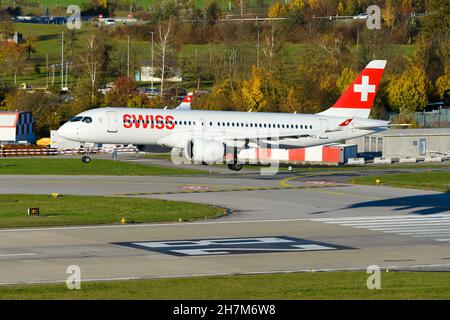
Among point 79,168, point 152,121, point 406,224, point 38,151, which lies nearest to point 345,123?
point 152,121

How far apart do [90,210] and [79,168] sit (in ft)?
113

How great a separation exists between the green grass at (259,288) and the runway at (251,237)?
7.20 feet

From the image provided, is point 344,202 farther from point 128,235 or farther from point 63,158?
point 63,158

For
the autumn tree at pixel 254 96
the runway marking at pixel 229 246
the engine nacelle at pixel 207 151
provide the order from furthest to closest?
the autumn tree at pixel 254 96, the engine nacelle at pixel 207 151, the runway marking at pixel 229 246

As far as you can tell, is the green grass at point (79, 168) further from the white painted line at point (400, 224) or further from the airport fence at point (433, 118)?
the airport fence at point (433, 118)

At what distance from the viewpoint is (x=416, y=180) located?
94.2 m

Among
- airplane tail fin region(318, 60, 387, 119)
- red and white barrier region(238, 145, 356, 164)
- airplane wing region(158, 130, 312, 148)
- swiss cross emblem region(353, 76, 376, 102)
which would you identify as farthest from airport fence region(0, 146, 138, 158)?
swiss cross emblem region(353, 76, 376, 102)

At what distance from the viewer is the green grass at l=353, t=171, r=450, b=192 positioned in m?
88.4

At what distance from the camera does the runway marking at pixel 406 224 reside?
59919mm

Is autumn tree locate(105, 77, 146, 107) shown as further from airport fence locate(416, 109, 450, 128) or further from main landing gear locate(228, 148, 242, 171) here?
main landing gear locate(228, 148, 242, 171)

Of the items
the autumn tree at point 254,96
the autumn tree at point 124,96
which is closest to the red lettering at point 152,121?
the autumn tree at point 254,96

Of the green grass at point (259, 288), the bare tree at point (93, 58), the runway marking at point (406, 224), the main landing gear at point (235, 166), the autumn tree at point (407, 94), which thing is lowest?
the green grass at point (259, 288)

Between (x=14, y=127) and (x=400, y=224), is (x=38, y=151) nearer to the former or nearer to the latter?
(x=14, y=127)
